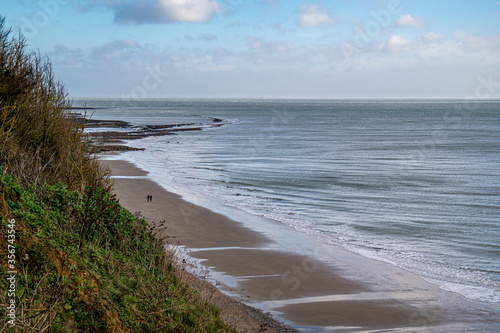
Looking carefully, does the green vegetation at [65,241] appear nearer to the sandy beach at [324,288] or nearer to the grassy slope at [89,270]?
the grassy slope at [89,270]

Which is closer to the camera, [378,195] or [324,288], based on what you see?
[324,288]

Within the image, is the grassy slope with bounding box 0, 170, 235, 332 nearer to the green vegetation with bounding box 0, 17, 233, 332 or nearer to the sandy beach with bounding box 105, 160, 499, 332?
the green vegetation with bounding box 0, 17, 233, 332

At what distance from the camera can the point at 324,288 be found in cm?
1251

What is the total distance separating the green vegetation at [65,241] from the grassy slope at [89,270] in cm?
2

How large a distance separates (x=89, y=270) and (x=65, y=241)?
2.21 ft

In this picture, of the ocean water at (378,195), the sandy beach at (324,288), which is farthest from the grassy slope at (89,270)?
the ocean water at (378,195)

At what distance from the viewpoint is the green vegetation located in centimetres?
636

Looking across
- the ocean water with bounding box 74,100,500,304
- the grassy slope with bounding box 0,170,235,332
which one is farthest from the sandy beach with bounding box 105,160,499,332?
the ocean water with bounding box 74,100,500,304

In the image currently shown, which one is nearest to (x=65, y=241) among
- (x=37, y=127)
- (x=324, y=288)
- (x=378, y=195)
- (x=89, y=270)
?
(x=89, y=270)

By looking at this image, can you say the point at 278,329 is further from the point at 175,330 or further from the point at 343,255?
the point at 343,255

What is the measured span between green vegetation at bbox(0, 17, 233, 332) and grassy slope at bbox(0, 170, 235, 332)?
15 mm

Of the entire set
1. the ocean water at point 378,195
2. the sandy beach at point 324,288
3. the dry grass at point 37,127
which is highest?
the dry grass at point 37,127

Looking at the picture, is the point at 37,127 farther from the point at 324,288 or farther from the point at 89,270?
the point at 324,288

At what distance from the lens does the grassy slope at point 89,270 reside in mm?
6277
